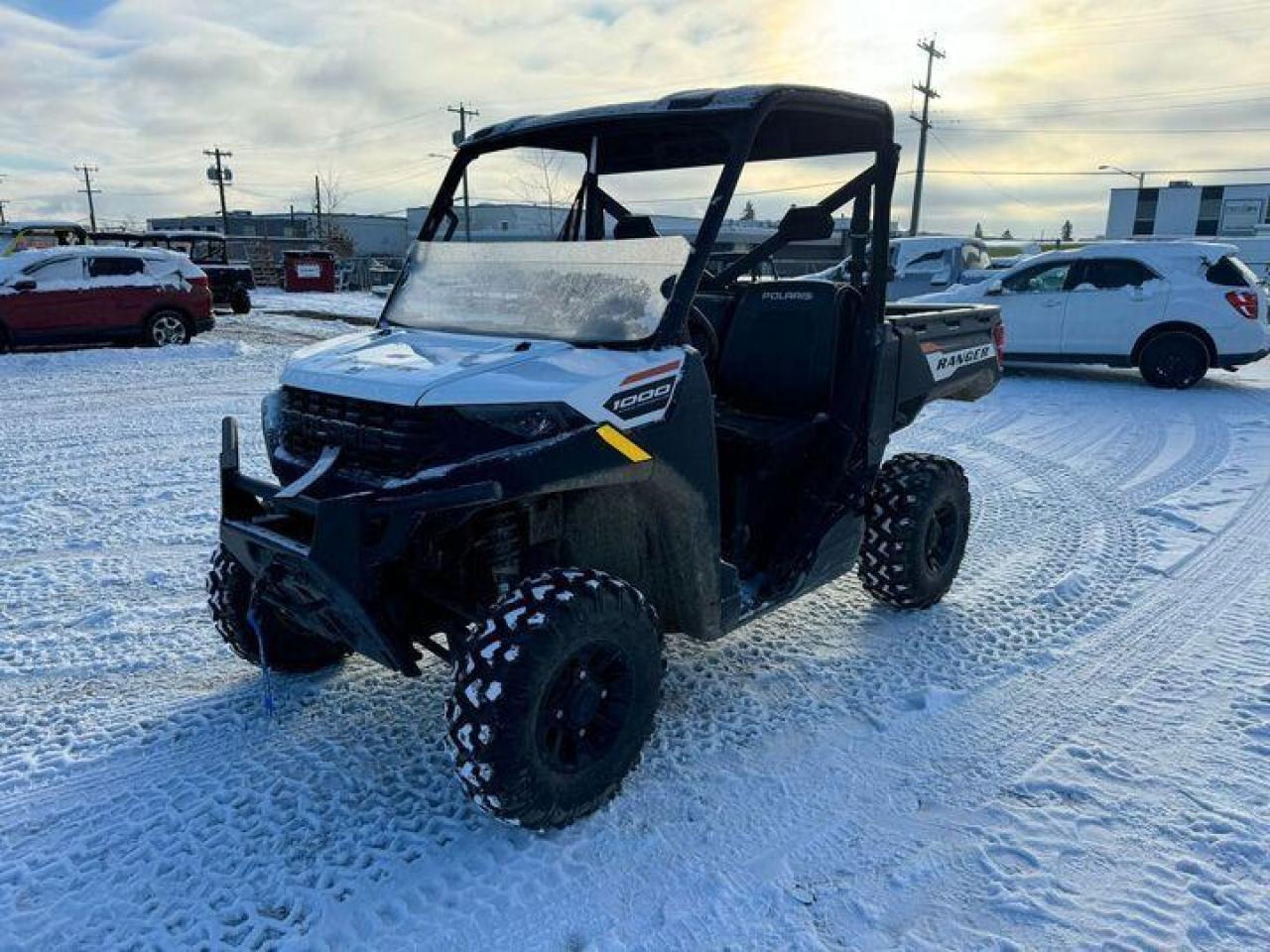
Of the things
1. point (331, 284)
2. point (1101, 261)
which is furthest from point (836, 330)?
point (331, 284)

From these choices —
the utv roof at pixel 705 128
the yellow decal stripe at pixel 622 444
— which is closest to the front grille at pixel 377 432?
the yellow decal stripe at pixel 622 444

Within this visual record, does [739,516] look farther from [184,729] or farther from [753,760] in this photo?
[184,729]

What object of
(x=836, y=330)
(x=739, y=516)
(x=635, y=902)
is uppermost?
(x=836, y=330)

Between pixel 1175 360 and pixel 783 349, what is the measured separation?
30.8 feet

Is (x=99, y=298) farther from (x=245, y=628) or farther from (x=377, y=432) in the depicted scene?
(x=377, y=432)

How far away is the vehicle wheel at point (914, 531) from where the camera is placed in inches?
167

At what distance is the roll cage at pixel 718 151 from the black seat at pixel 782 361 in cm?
22

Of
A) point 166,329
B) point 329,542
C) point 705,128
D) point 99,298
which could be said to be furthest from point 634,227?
point 166,329

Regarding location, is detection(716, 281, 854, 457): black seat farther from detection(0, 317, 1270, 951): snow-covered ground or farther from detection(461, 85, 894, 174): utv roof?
detection(0, 317, 1270, 951): snow-covered ground

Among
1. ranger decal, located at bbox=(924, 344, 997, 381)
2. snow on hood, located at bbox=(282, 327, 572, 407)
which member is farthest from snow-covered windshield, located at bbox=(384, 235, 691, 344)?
ranger decal, located at bbox=(924, 344, 997, 381)

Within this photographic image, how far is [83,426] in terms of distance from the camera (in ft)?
28.0

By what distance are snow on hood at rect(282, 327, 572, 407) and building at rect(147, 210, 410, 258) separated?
Answer: 65.6 meters

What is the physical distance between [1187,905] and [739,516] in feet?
6.51

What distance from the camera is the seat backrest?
13.4 ft
